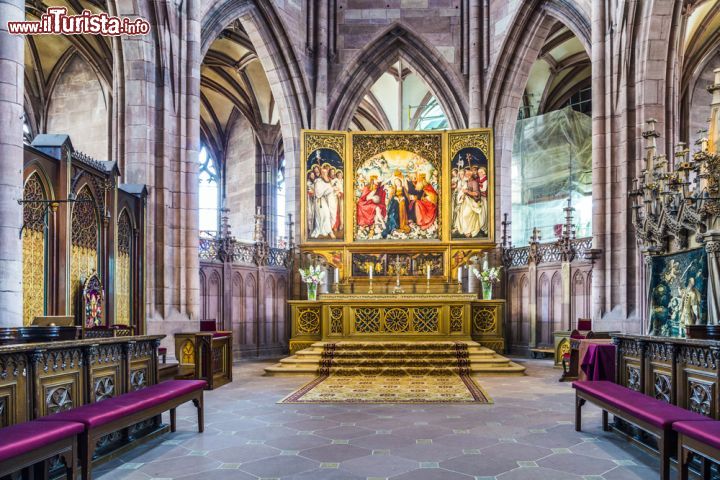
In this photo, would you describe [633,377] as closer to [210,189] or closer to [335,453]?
[335,453]

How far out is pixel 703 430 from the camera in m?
3.52

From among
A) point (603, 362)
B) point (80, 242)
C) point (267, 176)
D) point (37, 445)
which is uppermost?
point (267, 176)

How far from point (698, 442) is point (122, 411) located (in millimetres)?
3729

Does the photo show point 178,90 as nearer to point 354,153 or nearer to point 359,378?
point 354,153

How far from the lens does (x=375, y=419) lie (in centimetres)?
645

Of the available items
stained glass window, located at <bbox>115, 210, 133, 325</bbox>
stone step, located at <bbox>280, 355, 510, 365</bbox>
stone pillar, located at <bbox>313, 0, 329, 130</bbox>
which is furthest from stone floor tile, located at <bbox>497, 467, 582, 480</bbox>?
stone pillar, located at <bbox>313, 0, 329, 130</bbox>

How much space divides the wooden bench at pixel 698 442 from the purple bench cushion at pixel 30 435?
367cm

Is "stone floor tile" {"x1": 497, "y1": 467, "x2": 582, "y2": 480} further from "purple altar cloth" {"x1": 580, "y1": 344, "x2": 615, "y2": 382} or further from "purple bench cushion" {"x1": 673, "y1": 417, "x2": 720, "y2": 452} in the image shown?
"purple altar cloth" {"x1": 580, "y1": 344, "x2": 615, "y2": 382}

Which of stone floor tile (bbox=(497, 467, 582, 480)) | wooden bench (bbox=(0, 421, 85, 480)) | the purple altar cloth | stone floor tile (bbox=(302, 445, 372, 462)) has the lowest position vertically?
stone floor tile (bbox=(302, 445, 372, 462))

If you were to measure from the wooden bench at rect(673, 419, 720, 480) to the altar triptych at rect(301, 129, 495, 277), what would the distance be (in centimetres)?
850

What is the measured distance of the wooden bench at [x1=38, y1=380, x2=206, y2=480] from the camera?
392cm

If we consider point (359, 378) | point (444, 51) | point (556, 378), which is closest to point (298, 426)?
point (359, 378)

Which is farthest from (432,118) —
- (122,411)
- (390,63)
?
(122,411)

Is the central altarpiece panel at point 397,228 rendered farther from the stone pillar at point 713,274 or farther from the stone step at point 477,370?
the stone pillar at point 713,274
